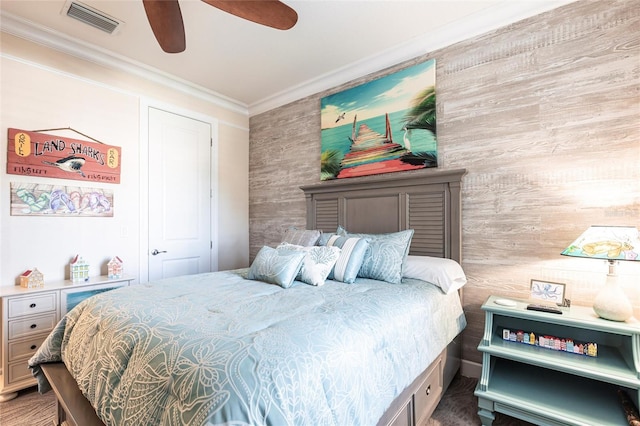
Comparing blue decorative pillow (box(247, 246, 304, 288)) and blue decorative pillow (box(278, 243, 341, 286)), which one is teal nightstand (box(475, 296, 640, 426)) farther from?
blue decorative pillow (box(247, 246, 304, 288))

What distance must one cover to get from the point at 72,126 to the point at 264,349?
2.91 m

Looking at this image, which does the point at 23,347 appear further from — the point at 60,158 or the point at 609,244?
the point at 609,244

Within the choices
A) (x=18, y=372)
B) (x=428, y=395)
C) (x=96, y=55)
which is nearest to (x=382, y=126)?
(x=428, y=395)

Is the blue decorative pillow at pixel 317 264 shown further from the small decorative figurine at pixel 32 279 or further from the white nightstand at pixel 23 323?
the small decorative figurine at pixel 32 279

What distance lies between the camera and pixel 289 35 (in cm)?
252

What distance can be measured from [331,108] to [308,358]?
8.99 ft

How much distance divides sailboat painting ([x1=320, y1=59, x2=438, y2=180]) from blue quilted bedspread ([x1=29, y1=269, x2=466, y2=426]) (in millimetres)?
1364

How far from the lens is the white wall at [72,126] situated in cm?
232

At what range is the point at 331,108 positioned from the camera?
3174 millimetres

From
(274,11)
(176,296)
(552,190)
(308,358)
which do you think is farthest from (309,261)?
(552,190)

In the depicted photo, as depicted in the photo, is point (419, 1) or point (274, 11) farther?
point (419, 1)

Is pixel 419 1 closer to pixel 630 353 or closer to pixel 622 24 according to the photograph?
pixel 622 24

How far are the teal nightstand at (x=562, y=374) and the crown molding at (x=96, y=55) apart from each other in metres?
3.65

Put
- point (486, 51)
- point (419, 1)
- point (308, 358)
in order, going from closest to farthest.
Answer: point (308, 358) → point (419, 1) → point (486, 51)
